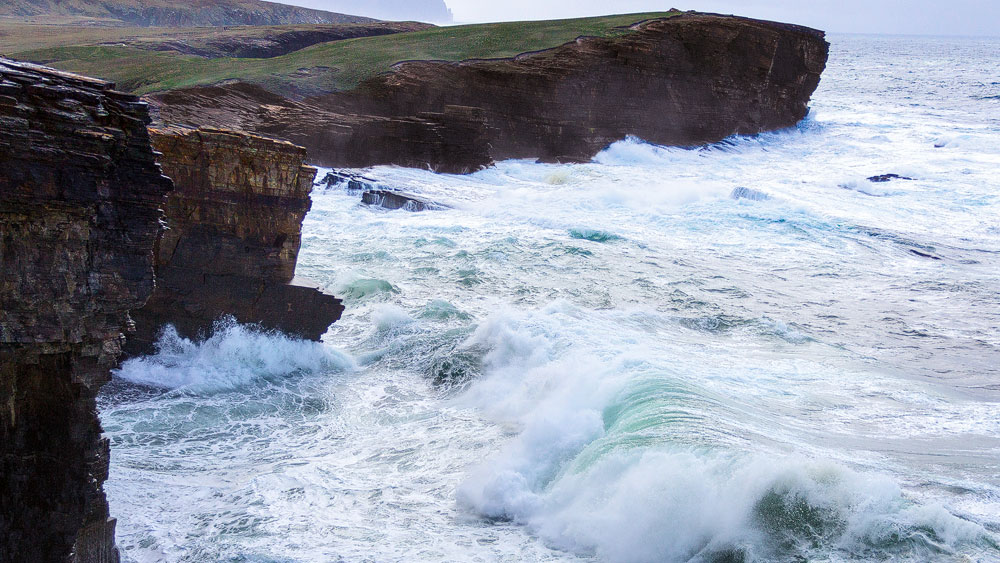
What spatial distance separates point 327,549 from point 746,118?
1312 inches

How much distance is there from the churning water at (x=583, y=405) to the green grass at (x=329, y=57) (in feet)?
26.3

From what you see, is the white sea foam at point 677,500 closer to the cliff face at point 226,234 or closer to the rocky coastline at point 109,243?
the rocky coastline at point 109,243

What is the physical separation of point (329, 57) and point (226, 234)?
70.7 ft

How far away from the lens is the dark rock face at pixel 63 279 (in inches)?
198

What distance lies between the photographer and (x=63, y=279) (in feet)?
17.3

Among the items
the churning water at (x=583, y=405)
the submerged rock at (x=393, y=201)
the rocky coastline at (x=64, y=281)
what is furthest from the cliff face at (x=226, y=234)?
the submerged rock at (x=393, y=201)

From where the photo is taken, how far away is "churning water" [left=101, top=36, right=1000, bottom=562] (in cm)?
646

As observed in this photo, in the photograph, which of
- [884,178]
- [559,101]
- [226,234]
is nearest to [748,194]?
[884,178]

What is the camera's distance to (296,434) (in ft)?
28.8

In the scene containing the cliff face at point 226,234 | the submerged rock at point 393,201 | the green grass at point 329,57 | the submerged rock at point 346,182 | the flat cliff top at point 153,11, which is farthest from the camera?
the flat cliff top at point 153,11

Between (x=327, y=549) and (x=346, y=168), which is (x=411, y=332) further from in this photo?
(x=346, y=168)

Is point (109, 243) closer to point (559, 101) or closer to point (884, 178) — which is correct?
point (559, 101)

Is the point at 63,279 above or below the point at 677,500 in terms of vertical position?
above

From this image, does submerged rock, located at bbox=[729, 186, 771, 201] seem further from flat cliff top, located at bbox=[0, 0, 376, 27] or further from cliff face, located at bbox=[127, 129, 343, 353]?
flat cliff top, located at bbox=[0, 0, 376, 27]
